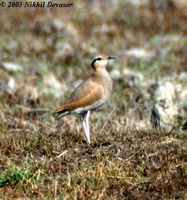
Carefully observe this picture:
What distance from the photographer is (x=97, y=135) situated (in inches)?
274

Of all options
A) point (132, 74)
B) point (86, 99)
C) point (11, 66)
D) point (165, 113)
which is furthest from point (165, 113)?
point (11, 66)

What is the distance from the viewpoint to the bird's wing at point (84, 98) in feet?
24.7

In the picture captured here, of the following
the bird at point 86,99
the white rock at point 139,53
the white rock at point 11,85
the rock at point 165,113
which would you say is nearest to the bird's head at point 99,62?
the bird at point 86,99

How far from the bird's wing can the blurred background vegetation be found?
0.26 meters

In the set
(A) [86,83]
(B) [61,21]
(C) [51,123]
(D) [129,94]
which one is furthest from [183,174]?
(B) [61,21]

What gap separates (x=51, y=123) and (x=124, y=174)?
8.93 ft

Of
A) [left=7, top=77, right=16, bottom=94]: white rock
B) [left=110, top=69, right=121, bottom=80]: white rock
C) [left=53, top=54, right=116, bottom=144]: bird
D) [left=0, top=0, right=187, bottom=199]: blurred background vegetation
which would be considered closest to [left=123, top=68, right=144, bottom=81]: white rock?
[left=0, top=0, right=187, bottom=199]: blurred background vegetation

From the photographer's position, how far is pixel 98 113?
917 cm

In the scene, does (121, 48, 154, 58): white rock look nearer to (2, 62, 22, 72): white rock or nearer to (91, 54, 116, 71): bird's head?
(2, 62, 22, 72): white rock

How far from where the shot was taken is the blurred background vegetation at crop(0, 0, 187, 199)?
18.5ft

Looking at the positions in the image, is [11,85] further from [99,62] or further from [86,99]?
[86,99]

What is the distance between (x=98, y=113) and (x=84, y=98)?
1.65 meters

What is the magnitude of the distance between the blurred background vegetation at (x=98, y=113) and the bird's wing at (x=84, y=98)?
0.85 feet

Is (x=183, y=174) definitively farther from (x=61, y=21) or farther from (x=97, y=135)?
(x=61, y=21)
